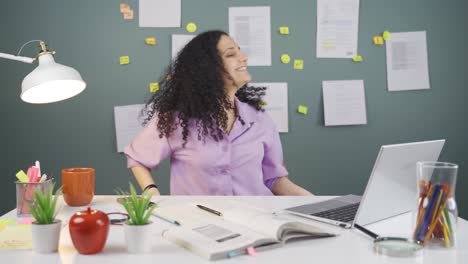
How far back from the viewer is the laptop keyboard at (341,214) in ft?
4.52

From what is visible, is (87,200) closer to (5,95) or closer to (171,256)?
(171,256)

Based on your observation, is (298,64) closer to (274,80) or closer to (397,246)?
(274,80)

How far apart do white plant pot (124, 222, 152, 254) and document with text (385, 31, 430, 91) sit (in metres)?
2.39

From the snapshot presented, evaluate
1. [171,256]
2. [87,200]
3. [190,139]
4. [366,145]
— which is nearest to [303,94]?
[366,145]

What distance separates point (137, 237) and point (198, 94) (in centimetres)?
120

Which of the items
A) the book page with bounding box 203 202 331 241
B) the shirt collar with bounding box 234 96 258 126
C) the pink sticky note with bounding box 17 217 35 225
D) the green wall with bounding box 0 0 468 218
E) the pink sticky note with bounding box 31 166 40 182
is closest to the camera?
the book page with bounding box 203 202 331 241

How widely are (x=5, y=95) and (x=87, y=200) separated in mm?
1715

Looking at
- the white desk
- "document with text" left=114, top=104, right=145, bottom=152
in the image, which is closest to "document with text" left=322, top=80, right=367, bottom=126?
"document with text" left=114, top=104, right=145, bottom=152

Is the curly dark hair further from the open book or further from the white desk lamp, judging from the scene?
the open book

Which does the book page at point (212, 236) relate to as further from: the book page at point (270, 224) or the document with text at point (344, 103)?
the document with text at point (344, 103)

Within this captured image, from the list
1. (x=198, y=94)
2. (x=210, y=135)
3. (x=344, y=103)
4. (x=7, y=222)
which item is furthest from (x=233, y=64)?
(x=7, y=222)

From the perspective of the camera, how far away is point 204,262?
1026 mm

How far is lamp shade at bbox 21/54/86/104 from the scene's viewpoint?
154cm

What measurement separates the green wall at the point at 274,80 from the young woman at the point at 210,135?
2.59 ft
